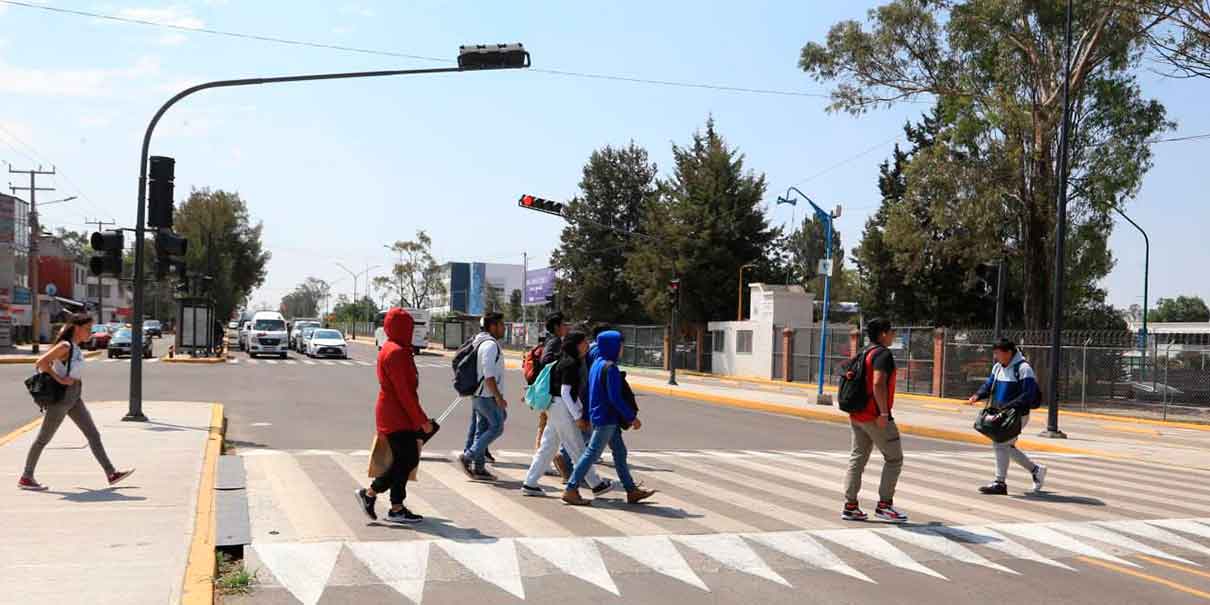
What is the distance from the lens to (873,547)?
7.90m

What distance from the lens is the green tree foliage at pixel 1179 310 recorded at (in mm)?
141625

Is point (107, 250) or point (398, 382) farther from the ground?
point (107, 250)

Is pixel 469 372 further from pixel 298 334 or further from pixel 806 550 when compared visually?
pixel 298 334

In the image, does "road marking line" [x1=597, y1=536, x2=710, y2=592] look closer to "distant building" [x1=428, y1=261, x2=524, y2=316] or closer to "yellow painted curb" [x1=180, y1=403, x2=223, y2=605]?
"yellow painted curb" [x1=180, y1=403, x2=223, y2=605]

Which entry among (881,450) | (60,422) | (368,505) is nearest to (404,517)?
(368,505)

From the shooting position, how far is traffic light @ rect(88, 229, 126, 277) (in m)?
14.6

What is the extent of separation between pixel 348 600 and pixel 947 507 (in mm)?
6122

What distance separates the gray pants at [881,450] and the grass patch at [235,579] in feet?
16.0

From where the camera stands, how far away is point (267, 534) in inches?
300

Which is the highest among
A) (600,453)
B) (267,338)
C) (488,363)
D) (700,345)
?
(488,363)

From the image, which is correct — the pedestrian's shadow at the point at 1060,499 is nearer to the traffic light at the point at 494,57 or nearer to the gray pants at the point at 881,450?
the gray pants at the point at 881,450

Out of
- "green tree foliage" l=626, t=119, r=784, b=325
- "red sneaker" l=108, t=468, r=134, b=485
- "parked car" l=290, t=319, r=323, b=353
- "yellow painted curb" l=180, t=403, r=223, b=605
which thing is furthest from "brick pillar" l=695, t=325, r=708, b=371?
"red sneaker" l=108, t=468, r=134, b=485

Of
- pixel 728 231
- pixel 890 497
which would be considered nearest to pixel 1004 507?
pixel 890 497

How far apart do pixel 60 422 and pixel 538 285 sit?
8922 cm
